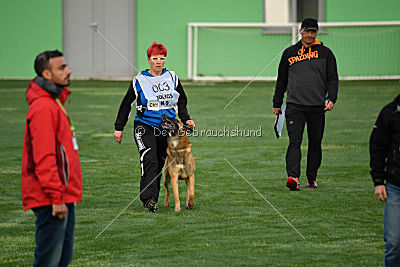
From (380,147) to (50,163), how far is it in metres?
2.16

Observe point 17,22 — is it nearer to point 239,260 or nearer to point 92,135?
point 92,135

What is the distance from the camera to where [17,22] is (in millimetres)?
24562

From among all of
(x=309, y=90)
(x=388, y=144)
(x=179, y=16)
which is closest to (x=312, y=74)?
(x=309, y=90)

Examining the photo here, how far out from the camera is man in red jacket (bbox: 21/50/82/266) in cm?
438

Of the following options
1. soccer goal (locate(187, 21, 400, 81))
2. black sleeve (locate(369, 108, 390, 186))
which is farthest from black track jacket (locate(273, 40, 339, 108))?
soccer goal (locate(187, 21, 400, 81))

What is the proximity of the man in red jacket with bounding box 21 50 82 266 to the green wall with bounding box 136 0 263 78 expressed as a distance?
1976cm

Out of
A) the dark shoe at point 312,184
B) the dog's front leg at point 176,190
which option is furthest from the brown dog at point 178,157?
the dark shoe at point 312,184

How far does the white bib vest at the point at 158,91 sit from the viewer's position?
309 inches

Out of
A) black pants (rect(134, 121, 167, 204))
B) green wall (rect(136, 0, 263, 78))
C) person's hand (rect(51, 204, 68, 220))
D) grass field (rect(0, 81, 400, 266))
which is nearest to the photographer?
person's hand (rect(51, 204, 68, 220))

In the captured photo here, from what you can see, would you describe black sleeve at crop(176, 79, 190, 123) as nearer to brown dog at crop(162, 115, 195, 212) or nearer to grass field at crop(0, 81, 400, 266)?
brown dog at crop(162, 115, 195, 212)

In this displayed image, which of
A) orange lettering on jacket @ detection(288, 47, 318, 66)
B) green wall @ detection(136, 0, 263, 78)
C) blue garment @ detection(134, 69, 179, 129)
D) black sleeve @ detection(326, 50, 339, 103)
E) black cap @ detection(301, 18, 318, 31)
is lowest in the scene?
blue garment @ detection(134, 69, 179, 129)

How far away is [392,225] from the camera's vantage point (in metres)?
4.79

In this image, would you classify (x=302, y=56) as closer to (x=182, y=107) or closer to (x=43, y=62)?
(x=182, y=107)

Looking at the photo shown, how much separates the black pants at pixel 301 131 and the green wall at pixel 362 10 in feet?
51.0
